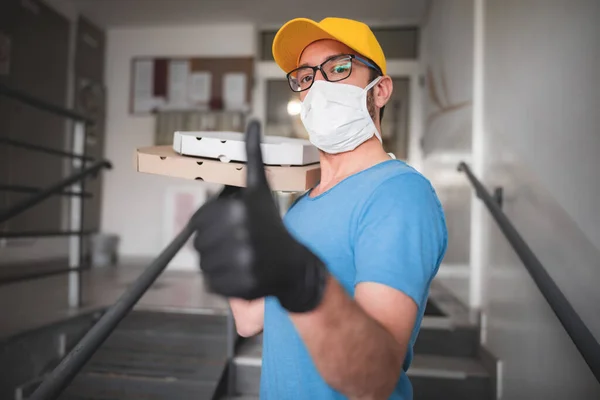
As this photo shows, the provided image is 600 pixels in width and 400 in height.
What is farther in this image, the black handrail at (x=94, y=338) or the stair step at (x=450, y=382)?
the stair step at (x=450, y=382)

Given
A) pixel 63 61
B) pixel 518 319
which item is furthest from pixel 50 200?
pixel 518 319

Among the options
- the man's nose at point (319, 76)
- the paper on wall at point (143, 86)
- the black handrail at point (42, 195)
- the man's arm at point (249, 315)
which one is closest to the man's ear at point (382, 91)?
the man's nose at point (319, 76)

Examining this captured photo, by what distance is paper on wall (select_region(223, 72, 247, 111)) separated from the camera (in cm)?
A: 454

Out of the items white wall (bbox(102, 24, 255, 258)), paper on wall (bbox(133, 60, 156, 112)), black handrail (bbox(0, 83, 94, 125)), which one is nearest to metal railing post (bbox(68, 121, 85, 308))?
black handrail (bbox(0, 83, 94, 125))

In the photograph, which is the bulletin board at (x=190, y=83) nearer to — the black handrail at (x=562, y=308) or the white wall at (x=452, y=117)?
the white wall at (x=452, y=117)

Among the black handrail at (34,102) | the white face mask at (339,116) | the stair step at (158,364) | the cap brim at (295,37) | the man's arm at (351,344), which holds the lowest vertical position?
the stair step at (158,364)

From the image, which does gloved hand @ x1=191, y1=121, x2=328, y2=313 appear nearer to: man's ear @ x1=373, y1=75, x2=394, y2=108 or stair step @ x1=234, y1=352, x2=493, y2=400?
man's ear @ x1=373, y1=75, x2=394, y2=108

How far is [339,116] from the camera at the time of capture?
31.6 inches

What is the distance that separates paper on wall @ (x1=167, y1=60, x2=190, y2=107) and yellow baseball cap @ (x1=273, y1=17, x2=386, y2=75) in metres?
4.01

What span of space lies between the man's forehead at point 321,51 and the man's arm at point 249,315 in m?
0.52

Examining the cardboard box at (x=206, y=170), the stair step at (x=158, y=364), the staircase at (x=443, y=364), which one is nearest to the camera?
the cardboard box at (x=206, y=170)

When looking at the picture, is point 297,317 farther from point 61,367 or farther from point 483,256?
point 483,256

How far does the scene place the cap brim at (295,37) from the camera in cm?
80

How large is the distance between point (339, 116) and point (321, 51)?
0.14 meters
